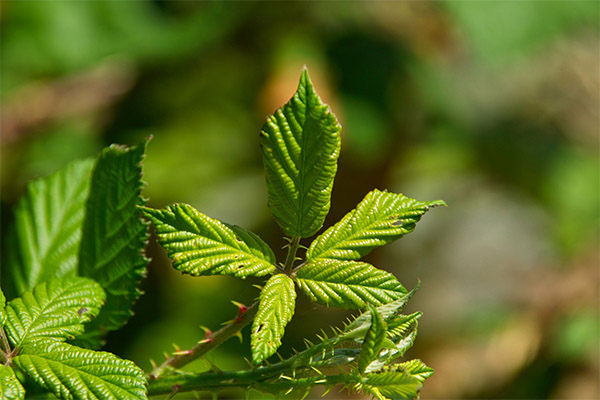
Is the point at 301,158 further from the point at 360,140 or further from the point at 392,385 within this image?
the point at 360,140

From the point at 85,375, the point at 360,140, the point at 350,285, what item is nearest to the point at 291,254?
the point at 350,285

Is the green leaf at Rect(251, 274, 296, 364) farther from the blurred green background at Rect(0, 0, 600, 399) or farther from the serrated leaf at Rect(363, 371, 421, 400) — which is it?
the blurred green background at Rect(0, 0, 600, 399)

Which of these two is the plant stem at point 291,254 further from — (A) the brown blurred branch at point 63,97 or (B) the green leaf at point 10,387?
(A) the brown blurred branch at point 63,97

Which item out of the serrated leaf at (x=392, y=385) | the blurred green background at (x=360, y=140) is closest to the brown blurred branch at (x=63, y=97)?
the blurred green background at (x=360, y=140)

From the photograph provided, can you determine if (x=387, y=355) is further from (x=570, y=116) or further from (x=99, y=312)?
(x=570, y=116)

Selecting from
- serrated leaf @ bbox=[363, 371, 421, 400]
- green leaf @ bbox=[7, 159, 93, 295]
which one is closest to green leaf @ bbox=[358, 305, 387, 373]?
serrated leaf @ bbox=[363, 371, 421, 400]

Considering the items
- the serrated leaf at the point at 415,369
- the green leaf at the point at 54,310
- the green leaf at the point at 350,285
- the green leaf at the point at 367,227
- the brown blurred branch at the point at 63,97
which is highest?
the brown blurred branch at the point at 63,97
